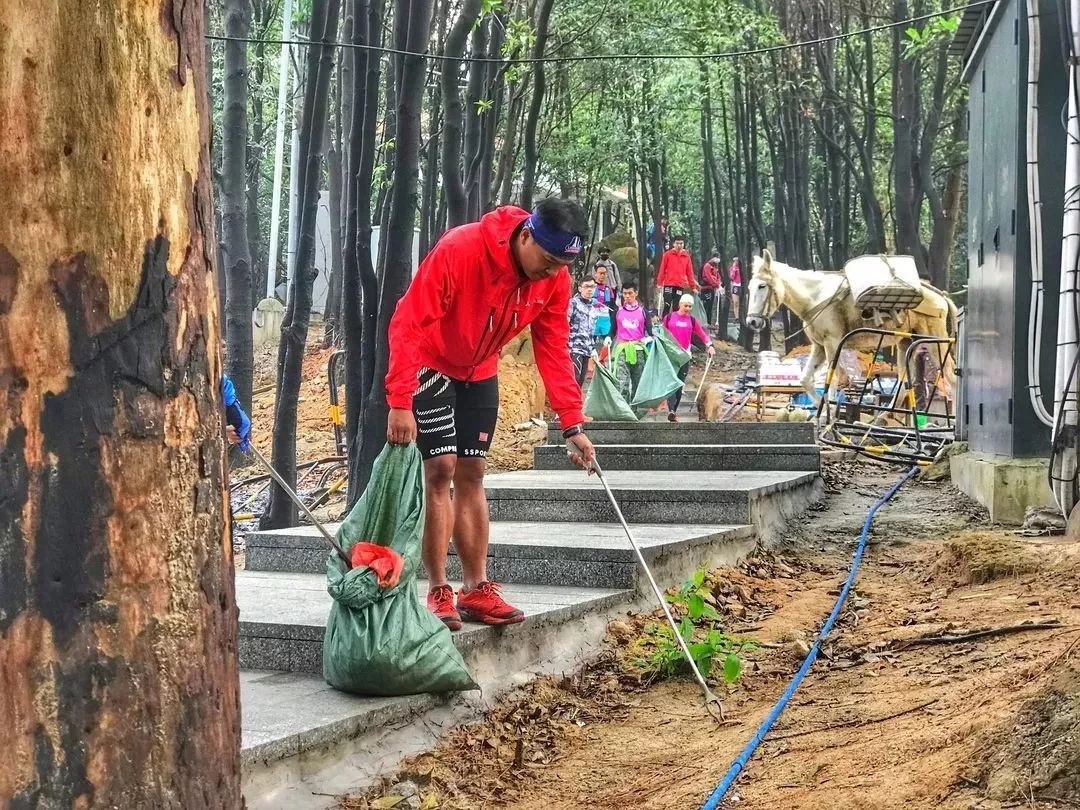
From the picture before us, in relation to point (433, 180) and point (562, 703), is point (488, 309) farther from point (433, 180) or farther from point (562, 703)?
point (433, 180)

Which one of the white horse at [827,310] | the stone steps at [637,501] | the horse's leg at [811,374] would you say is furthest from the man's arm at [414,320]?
the white horse at [827,310]

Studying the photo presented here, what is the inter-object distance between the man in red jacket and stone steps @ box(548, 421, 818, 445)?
6.18 m

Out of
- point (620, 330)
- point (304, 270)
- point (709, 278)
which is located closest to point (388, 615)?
point (304, 270)

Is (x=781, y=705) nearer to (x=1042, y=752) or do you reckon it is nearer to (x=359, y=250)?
(x=1042, y=752)

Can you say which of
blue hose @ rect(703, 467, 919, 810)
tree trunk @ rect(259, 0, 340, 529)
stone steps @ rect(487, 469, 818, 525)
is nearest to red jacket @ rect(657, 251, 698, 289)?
tree trunk @ rect(259, 0, 340, 529)

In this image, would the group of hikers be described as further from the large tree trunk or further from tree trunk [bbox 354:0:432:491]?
the large tree trunk

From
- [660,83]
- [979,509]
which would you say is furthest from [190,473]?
[660,83]

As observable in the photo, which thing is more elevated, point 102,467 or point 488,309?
point 488,309

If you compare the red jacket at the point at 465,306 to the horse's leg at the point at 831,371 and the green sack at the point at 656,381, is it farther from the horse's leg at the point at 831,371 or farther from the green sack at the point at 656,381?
the horse's leg at the point at 831,371

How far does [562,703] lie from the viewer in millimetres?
5418

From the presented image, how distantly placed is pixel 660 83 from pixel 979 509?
24337 millimetres

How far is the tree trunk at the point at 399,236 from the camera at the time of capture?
915 cm

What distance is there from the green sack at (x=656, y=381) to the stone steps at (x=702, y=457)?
3562 millimetres

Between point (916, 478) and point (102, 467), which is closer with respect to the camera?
point (102, 467)
